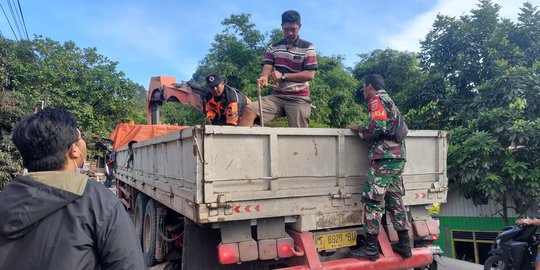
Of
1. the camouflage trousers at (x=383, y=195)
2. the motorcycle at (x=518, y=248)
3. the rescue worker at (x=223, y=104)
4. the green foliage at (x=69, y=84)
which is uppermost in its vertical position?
the green foliage at (x=69, y=84)

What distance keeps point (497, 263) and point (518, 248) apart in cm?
44

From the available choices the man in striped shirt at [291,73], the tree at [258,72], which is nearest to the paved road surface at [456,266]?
the man in striped shirt at [291,73]

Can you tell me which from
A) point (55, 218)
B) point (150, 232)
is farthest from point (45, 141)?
point (150, 232)

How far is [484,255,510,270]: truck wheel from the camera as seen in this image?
16.7ft

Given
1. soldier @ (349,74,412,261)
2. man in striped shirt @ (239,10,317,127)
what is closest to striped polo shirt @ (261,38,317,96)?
man in striped shirt @ (239,10,317,127)

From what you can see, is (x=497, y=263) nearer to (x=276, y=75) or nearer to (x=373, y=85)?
(x=373, y=85)

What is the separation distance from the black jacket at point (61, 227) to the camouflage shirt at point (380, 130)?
2407 millimetres

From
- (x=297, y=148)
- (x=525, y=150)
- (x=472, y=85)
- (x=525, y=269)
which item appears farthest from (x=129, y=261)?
(x=472, y=85)

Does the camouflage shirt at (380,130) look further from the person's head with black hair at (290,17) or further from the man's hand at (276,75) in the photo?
the person's head with black hair at (290,17)

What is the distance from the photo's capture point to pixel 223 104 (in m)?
4.79

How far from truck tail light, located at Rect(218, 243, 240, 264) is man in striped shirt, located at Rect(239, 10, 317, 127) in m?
1.87

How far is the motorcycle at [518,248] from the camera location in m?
4.95

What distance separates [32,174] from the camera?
1473mm

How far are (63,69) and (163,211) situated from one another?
19.1 metres
